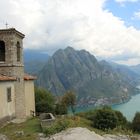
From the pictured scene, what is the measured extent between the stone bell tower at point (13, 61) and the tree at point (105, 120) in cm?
890

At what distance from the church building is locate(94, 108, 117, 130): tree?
8.66 metres

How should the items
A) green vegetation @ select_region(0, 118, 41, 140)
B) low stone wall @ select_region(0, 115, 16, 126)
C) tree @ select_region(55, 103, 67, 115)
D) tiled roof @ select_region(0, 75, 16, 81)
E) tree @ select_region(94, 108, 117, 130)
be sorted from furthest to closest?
tree @ select_region(55, 103, 67, 115), tree @ select_region(94, 108, 117, 130), tiled roof @ select_region(0, 75, 16, 81), low stone wall @ select_region(0, 115, 16, 126), green vegetation @ select_region(0, 118, 41, 140)

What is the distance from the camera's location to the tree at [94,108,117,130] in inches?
1268

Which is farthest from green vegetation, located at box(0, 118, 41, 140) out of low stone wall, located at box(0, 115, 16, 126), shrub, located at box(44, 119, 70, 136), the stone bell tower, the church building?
the stone bell tower

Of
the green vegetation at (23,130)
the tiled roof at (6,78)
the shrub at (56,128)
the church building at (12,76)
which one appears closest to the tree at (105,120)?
the green vegetation at (23,130)

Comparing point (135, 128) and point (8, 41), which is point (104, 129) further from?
point (8, 41)

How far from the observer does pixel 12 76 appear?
116 feet

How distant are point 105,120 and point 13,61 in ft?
37.2

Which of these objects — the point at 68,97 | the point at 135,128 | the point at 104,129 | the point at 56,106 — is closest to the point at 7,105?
the point at 104,129

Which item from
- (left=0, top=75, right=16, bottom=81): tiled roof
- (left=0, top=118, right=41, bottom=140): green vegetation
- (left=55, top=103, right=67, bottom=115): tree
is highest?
(left=0, top=75, right=16, bottom=81): tiled roof

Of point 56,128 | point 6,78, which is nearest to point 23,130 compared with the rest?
point 56,128

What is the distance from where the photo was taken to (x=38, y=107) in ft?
164

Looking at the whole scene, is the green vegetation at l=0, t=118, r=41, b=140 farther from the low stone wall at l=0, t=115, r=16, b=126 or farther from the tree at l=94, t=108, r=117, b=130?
the tree at l=94, t=108, r=117, b=130

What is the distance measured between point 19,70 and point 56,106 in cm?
1759
